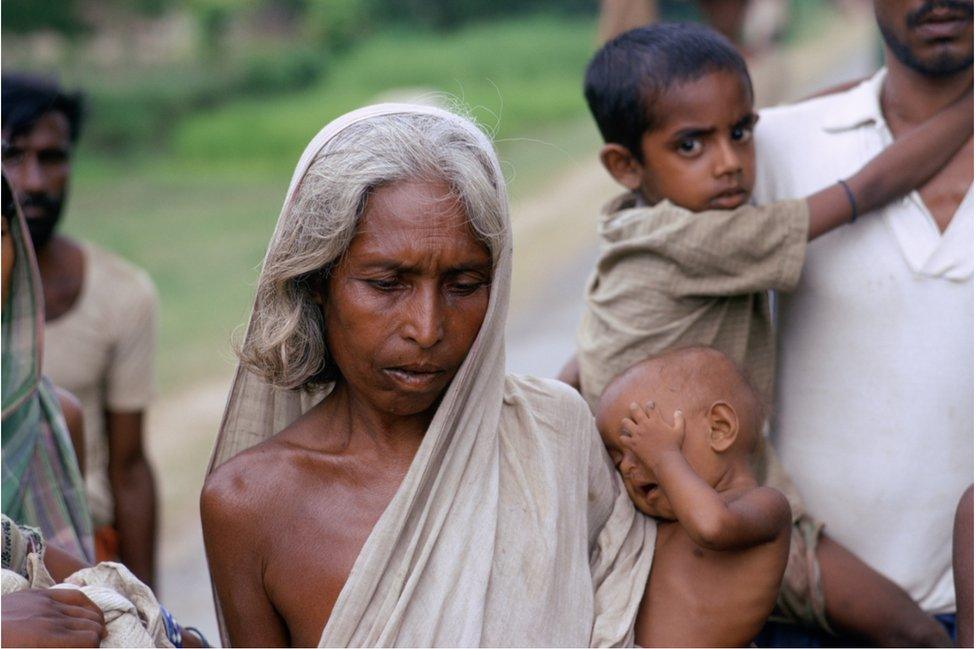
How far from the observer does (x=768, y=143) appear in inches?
132

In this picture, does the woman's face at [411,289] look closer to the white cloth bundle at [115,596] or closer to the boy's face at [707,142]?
the white cloth bundle at [115,596]

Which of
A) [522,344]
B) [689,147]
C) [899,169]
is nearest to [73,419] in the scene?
[689,147]

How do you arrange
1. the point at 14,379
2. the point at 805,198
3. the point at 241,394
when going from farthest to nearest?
the point at 805,198, the point at 14,379, the point at 241,394

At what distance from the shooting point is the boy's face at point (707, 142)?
313 cm

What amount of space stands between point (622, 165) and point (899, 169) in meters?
0.69

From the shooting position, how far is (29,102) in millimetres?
4336

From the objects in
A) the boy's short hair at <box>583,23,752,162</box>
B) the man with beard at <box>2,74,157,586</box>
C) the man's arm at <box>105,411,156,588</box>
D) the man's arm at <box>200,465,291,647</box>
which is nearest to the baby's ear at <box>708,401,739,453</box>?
the boy's short hair at <box>583,23,752,162</box>

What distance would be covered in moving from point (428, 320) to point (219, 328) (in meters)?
10.2

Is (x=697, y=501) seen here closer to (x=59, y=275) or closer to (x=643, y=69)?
(x=643, y=69)

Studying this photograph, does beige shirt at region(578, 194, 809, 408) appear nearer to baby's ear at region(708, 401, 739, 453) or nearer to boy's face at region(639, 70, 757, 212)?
boy's face at region(639, 70, 757, 212)

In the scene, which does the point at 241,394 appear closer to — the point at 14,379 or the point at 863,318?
the point at 14,379

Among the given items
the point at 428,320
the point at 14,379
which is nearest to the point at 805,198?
the point at 428,320

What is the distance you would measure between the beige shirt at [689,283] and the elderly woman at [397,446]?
2.32ft

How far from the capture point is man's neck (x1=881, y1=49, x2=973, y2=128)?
3.25 meters
